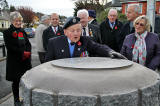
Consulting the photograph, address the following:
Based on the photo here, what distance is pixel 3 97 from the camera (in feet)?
13.4

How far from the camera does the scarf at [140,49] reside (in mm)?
2660

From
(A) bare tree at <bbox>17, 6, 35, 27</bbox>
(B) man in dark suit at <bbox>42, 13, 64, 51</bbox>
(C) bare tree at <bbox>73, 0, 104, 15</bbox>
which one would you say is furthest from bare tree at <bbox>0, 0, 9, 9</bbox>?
(B) man in dark suit at <bbox>42, 13, 64, 51</bbox>

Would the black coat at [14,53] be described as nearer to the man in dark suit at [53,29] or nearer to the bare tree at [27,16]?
the man in dark suit at [53,29]

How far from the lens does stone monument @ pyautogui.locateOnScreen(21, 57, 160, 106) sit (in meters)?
1.31

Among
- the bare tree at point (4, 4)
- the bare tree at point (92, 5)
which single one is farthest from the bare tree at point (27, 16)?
the bare tree at point (92, 5)

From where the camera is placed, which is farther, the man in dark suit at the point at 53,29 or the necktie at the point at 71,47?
the man in dark suit at the point at 53,29

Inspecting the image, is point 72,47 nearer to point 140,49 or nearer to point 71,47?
point 71,47

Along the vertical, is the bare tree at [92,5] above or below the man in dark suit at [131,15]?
above

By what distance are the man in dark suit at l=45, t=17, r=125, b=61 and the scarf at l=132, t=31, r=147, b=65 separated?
30.5 inches

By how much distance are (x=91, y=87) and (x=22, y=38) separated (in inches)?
98.3

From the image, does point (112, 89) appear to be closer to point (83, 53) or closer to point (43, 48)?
point (83, 53)

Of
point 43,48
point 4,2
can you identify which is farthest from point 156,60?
point 4,2

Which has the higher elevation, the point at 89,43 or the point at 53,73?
the point at 89,43

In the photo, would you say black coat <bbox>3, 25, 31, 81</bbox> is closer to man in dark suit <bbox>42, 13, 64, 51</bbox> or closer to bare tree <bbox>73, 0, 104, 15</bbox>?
man in dark suit <bbox>42, 13, 64, 51</bbox>
